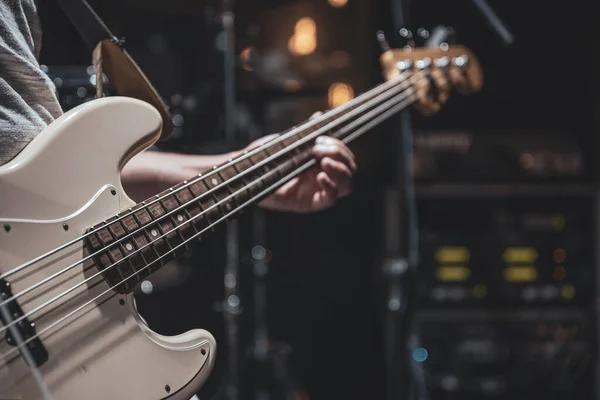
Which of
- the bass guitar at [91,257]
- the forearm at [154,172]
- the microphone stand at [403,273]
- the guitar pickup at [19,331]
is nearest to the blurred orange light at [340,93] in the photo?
the microphone stand at [403,273]

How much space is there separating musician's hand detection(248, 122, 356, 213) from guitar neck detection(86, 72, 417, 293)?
0.02m

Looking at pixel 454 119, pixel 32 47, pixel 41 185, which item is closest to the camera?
pixel 41 185

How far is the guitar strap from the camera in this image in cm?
104

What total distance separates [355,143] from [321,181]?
5.53 ft

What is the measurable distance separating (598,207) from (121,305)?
1.98 meters

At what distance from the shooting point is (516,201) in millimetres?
2359

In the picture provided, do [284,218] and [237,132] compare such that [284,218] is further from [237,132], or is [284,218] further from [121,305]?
[121,305]

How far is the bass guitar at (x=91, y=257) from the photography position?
2.40 ft

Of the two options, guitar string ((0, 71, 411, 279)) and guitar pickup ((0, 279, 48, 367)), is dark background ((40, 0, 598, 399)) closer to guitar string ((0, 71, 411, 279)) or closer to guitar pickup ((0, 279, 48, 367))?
guitar string ((0, 71, 411, 279))

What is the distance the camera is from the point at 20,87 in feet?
2.81

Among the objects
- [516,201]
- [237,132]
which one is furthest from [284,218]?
[516,201]

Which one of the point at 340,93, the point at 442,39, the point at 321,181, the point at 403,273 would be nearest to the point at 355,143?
the point at 340,93

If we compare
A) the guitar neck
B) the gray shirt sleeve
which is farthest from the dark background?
the gray shirt sleeve

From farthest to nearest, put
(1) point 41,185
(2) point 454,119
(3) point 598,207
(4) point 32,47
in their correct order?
1. (2) point 454,119
2. (3) point 598,207
3. (4) point 32,47
4. (1) point 41,185
